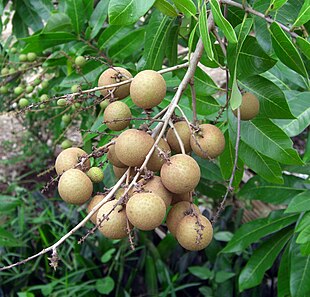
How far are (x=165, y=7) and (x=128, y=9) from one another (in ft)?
0.50

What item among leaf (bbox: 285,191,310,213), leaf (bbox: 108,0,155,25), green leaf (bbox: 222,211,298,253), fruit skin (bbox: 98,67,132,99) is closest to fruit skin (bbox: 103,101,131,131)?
fruit skin (bbox: 98,67,132,99)

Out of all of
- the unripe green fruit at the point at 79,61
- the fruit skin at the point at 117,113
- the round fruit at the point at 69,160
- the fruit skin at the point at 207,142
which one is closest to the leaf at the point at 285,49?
the fruit skin at the point at 207,142

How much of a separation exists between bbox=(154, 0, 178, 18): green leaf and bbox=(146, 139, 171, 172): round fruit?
30 centimetres

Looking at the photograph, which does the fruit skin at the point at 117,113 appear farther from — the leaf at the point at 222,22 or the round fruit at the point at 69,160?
the leaf at the point at 222,22

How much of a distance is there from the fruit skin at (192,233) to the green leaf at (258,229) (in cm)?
97

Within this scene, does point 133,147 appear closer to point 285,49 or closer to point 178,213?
point 178,213

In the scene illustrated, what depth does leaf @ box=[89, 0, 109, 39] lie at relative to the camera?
1.49 m

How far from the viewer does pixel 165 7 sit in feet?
2.95

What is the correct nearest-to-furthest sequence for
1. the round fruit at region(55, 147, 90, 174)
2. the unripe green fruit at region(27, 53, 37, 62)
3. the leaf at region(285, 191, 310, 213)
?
the round fruit at region(55, 147, 90, 174), the leaf at region(285, 191, 310, 213), the unripe green fruit at region(27, 53, 37, 62)

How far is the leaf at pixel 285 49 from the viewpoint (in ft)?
2.63

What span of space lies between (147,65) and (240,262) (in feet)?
4.88

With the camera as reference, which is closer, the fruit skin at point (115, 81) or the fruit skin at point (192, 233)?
the fruit skin at point (192, 233)

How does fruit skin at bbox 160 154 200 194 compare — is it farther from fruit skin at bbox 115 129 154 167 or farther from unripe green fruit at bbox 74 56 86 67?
unripe green fruit at bbox 74 56 86 67

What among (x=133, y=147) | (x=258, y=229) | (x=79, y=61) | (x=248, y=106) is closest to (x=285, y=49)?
(x=248, y=106)
